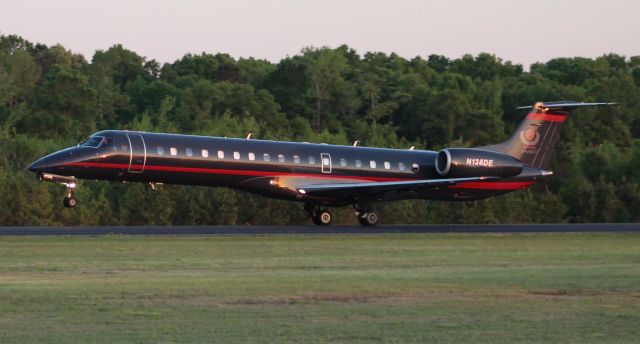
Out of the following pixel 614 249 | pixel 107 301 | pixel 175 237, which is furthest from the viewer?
pixel 175 237

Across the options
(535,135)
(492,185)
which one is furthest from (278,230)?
(535,135)

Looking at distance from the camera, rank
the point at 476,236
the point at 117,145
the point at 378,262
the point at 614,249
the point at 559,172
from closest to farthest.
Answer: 1. the point at 378,262
2. the point at 614,249
3. the point at 476,236
4. the point at 117,145
5. the point at 559,172

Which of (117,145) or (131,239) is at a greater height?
(117,145)

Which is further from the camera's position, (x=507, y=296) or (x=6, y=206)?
(x=6, y=206)

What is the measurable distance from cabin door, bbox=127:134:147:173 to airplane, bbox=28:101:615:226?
1.2 inches

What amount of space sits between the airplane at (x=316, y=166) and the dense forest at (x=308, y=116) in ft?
14.0

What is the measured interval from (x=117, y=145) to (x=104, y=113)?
4981cm

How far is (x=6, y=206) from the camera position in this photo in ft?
138

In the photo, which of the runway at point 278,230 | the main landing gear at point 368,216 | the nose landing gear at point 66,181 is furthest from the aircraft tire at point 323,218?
the nose landing gear at point 66,181

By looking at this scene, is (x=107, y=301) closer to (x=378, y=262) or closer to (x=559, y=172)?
(x=378, y=262)

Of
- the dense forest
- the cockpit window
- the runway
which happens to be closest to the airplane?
the cockpit window

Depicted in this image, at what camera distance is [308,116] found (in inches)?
3460

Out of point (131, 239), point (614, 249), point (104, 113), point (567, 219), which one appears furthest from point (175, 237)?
point (104, 113)

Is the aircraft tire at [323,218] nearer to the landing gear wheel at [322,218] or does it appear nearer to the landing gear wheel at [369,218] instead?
the landing gear wheel at [322,218]
